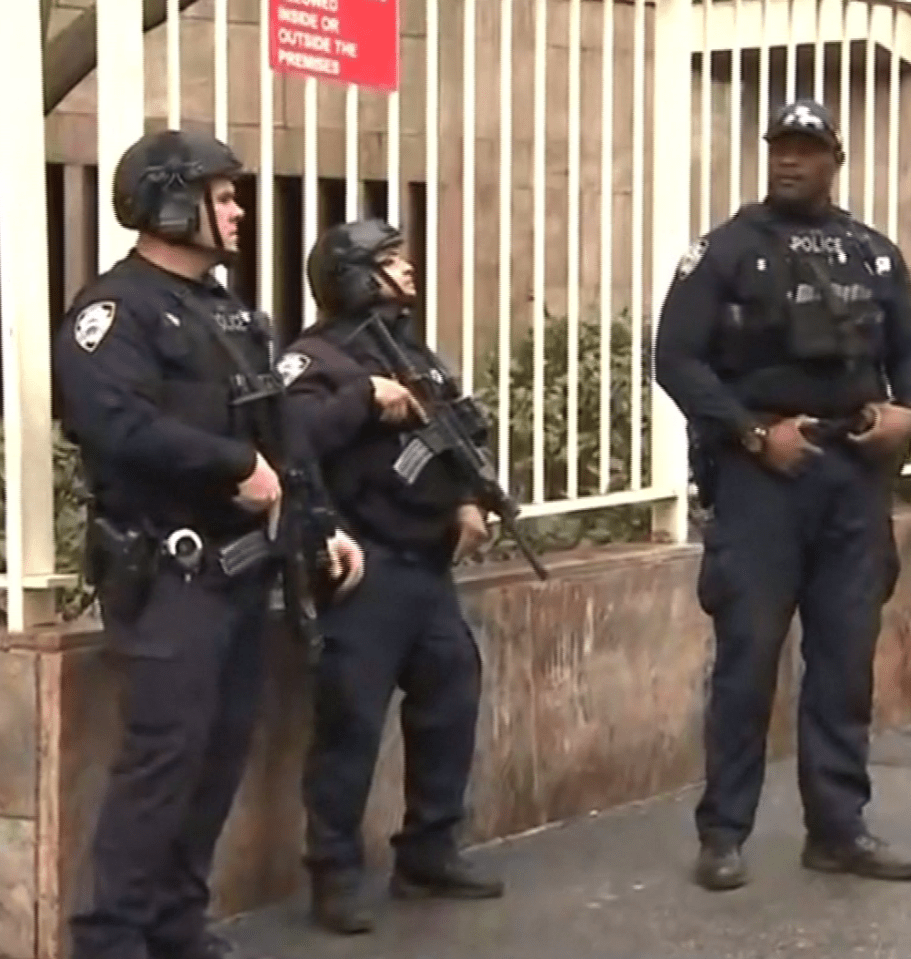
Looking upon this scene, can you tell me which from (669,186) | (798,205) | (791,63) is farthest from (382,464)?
(791,63)

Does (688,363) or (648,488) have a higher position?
(688,363)

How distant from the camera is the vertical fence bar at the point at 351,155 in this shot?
571cm

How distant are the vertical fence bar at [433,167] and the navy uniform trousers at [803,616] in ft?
3.01

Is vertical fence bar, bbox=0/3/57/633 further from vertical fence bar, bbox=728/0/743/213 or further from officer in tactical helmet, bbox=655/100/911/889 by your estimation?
vertical fence bar, bbox=728/0/743/213

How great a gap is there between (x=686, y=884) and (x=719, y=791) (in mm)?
255

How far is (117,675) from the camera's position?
4.96 meters

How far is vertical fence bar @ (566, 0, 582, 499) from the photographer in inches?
257

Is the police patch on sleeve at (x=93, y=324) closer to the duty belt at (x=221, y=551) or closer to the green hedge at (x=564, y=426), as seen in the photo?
the duty belt at (x=221, y=551)

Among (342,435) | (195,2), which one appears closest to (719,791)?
(342,435)

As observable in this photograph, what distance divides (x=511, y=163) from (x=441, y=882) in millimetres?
2006

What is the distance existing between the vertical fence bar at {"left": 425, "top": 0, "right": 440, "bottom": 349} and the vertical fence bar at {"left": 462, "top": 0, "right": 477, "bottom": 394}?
71mm

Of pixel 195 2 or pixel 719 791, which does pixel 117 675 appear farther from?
pixel 195 2

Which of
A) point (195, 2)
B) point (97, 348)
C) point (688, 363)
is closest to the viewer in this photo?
→ point (97, 348)

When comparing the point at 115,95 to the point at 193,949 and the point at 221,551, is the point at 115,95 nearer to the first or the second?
the point at 221,551
